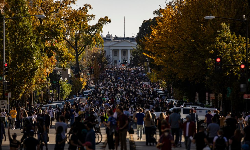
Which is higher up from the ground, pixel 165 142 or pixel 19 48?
pixel 19 48

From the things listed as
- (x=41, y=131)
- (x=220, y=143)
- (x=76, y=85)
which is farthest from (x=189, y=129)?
(x=76, y=85)

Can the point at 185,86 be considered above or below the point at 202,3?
below

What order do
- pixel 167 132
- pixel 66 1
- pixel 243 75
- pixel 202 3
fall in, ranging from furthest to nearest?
1. pixel 66 1
2. pixel 202 3
3. pixel 243 75
4. pixel 167 132

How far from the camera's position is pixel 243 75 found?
33.9m

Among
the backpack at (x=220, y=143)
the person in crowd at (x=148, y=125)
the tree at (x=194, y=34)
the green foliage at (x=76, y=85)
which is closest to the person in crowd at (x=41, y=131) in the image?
the person in crowd at (x=148, y=125)

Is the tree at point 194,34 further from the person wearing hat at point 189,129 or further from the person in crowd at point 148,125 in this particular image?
the person wearing hat at point 189,129

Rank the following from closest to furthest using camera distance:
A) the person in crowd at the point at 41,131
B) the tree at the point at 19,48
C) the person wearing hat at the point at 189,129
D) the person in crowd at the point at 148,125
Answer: the person wearing hat at the point at 189,129 → the person in crowd at the point at 41,131 → the person in crowd at the point at 148,125 → the tree at the point at 19,48

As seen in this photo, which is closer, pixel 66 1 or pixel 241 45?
pixel 241 45

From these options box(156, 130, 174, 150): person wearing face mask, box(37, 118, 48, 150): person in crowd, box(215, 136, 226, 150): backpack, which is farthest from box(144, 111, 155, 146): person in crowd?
box(156, 130, 174, 150): person wearing face mask

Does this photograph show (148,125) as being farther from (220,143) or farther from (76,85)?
(76,85)

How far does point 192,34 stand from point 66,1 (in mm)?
11484

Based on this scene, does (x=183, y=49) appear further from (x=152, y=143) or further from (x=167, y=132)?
(x=167, y=132)

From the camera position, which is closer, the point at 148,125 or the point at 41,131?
the point at 41,131

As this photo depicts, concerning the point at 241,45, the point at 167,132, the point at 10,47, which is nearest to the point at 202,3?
the point at 241,45
